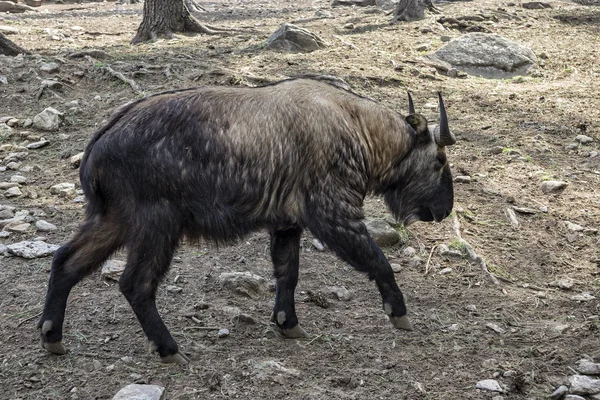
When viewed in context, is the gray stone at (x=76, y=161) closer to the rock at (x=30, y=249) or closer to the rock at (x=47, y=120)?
the rock at (x=47, y=120)

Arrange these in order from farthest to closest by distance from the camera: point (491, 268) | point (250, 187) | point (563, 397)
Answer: point (491, 268)
point (250, 187)
point (563, 397)

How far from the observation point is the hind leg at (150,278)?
4.07 meters

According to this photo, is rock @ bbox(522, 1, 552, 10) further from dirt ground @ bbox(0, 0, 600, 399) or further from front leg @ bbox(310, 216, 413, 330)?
front leg @ bbox(310, 216, 413, 330)

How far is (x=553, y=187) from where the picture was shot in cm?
691

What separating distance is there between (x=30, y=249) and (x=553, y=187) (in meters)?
4.36

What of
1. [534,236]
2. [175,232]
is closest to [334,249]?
[175,232]

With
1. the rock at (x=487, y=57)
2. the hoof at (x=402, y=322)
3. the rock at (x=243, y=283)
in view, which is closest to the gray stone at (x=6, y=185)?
the rock at (x=243, y=283)

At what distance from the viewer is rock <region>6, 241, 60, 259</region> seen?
539 centimetres

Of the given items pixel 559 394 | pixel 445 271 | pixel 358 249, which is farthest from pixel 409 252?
pixel 559 394

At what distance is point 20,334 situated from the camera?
4.41m

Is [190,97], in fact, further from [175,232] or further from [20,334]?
[20,334]

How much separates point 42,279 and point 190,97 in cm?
171

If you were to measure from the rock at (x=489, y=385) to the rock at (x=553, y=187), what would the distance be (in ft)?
10.5

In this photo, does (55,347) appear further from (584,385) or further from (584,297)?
(584,297)
